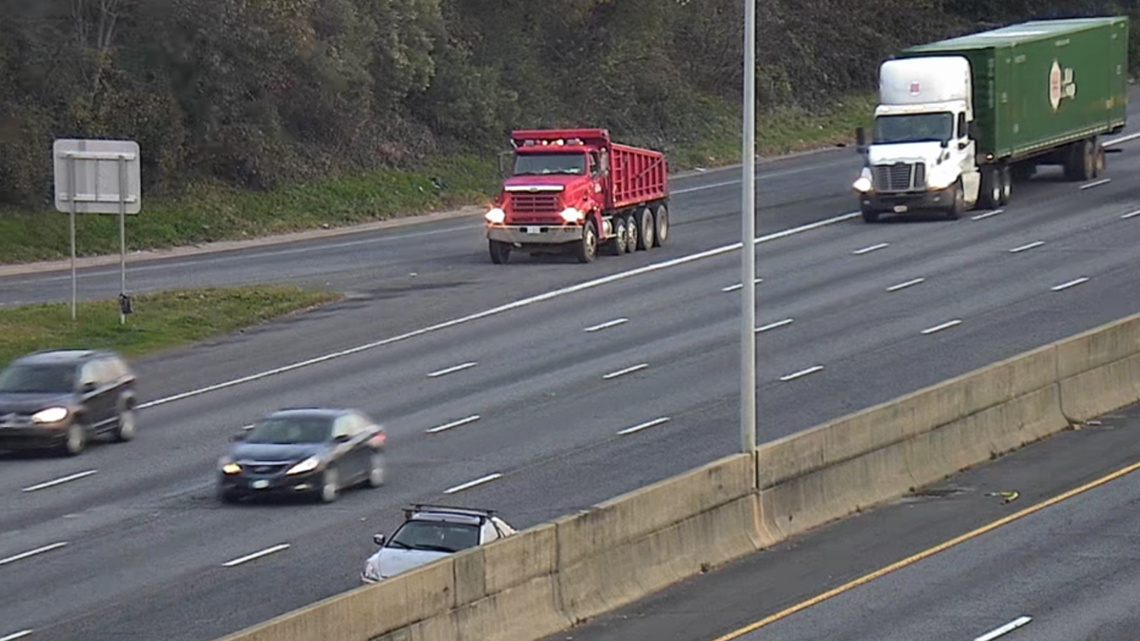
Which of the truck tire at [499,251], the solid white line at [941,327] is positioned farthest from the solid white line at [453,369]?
the truck tire at [499,251]

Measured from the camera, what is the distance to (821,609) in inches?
806

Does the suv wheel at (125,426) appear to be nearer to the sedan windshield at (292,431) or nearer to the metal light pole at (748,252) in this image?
the sedan windshield at (292,431)

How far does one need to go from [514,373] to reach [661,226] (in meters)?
15.8

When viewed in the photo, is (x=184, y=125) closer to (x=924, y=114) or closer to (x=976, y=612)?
(x=924, y=114)

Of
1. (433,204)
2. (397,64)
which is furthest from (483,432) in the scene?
(397,64)

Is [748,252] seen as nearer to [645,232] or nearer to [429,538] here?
[429,538]

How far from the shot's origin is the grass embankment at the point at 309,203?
5581cm

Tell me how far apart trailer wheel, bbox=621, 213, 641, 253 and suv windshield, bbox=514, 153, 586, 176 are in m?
2.47

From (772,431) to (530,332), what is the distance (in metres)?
10.4

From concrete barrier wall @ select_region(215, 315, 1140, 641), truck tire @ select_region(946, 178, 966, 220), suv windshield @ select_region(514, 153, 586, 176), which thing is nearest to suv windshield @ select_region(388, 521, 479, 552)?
concrete barrier wall @ select_region(215, 315, 1140, 641)

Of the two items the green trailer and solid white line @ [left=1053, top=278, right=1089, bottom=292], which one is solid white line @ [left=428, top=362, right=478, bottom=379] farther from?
the green trailer

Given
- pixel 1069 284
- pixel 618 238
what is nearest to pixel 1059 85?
pixel 1069 284

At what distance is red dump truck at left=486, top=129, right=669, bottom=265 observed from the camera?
47.5 m

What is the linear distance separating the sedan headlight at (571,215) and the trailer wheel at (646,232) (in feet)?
10.7
